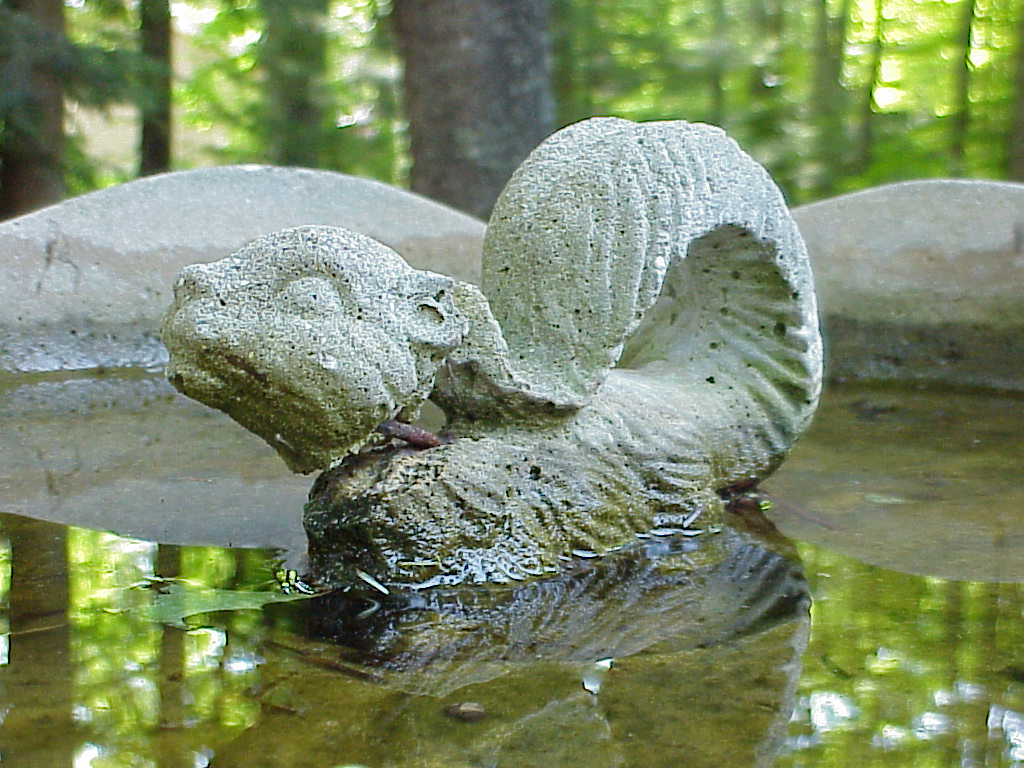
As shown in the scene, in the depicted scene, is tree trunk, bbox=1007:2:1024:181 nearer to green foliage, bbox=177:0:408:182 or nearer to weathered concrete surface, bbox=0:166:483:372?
weathered concrete surface, bbox=0:166:483:372

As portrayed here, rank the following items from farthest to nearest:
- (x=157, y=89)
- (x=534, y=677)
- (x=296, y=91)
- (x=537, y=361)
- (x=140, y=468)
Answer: (x=296, y=91)
(x=157, y=89)
(x=140, y=468)
(x=537, y=361)
(x=534, y=677)

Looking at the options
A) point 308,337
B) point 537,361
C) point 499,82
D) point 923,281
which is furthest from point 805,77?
point 308,337

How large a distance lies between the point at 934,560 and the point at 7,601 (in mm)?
1887

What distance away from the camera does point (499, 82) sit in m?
6.14

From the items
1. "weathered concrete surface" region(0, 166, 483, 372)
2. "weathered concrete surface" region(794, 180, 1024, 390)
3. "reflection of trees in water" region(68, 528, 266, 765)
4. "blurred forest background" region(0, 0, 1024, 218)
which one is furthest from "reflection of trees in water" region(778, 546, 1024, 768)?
"blurred forest background" region(0, 0, 1024, 218)

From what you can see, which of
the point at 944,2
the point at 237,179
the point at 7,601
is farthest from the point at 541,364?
the point at 944,2

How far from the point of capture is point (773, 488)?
3.23 meters

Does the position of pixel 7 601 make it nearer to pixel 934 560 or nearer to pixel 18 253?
pixel 934 560

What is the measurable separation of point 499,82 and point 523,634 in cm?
442

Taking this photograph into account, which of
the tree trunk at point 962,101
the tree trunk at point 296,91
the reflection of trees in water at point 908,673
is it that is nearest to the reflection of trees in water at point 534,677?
the reflection of trees in water at point 908,673

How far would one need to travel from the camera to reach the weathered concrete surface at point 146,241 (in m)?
4.47

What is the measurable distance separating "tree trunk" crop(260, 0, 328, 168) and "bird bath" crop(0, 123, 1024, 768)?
6863 mm

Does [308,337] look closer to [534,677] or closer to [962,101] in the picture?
[534,677]

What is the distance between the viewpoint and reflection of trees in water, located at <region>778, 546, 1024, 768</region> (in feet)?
5.63
